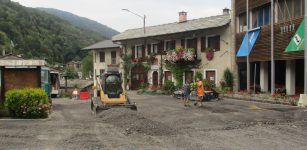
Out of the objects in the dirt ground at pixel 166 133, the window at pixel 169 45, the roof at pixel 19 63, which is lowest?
the dirt ground at pixel 166 133

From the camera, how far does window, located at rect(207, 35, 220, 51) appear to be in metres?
36.9

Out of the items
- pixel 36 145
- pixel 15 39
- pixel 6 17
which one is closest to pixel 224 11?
pixel 36 145

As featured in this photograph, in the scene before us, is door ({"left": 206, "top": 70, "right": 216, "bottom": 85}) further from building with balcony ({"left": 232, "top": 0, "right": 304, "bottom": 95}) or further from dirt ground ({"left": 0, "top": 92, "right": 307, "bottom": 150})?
dirt ground ({"left": 0, "top": 92, "right": 307, "bottom": 150})

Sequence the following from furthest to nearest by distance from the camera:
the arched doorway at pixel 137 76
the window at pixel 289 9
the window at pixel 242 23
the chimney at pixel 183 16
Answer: the arched doorway at pixel 137 76 < the chimney at pixel 183 16 < the window at pixel 242 23 < the window at pixel 289 9

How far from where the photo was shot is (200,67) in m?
38.9

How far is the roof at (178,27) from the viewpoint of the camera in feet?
121

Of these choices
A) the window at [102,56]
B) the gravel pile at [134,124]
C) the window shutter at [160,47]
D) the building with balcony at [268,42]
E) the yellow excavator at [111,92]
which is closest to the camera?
the gravel pile at [134,124]

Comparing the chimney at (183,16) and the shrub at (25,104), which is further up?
the chimney at (183,16)

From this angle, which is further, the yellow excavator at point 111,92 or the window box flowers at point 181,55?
the window box flowers at point 181,55

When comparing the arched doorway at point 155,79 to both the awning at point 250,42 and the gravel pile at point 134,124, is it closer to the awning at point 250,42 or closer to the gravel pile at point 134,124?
the awning at point 250,42

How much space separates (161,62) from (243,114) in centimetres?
2433

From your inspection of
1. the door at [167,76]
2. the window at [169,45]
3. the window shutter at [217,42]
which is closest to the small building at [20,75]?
the window shutter at [217,42]

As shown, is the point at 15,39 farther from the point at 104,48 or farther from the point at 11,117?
the point at 11,117

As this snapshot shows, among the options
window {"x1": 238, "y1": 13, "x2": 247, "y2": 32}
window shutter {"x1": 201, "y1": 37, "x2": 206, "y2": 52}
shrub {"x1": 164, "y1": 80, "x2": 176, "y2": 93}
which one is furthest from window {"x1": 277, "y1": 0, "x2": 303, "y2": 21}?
shrub {"x1": 164, "y1": 80, "x2": 176, "y2": 93}
